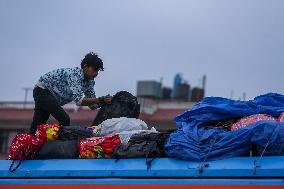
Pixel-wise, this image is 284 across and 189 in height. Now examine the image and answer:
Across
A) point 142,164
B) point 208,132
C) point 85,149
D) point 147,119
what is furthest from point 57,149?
point 147,119

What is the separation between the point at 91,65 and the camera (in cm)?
520

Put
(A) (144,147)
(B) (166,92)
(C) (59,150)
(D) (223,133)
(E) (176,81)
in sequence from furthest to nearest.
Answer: (E) (176,81) < (B) (166,92) < (C) (59,150) < (A) (144,147) < (D) (223,133)

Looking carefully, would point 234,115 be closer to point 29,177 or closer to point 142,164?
point 142,164

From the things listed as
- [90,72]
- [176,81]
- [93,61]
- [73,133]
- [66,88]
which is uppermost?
[93,61]

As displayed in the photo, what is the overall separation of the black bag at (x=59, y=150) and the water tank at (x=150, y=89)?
72.7ft

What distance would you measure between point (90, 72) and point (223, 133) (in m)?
2.01

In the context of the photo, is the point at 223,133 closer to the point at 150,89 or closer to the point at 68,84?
the point at 68,84

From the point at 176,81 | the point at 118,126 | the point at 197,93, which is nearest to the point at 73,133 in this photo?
the point at 118,126

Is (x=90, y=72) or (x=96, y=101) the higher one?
(x=90, y=72)

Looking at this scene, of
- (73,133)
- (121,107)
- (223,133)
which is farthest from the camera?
(121,107)

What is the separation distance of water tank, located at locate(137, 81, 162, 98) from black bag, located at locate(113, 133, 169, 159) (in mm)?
22488

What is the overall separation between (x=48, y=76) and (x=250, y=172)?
2.72 meters

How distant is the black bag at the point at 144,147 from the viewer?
148 inches

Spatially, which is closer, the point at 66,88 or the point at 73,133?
the point at 73,133
